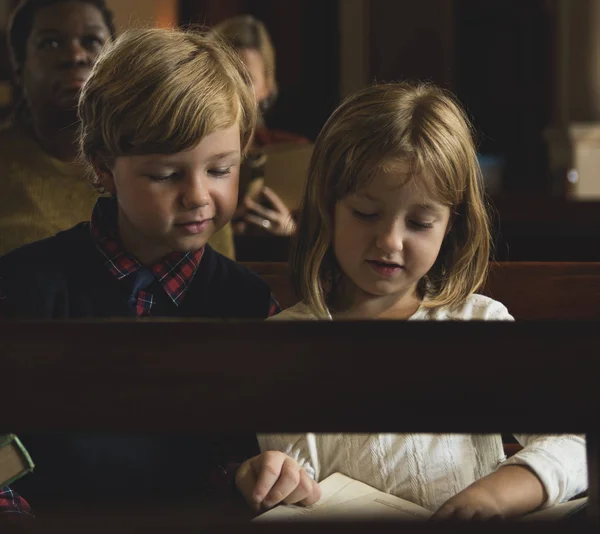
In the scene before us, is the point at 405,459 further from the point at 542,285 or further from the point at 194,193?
the point at 542,285

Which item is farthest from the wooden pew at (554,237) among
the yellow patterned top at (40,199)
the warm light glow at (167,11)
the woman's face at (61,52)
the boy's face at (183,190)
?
the warm light glow at (167,11)

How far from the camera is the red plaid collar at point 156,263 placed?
1230 millimetres

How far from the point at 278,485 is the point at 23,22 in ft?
3.80

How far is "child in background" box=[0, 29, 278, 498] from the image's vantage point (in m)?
1.17

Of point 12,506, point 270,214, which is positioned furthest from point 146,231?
point 270,214

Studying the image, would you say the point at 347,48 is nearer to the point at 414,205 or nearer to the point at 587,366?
the point at 414,205

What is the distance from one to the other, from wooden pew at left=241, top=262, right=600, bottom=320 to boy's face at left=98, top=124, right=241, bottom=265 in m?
0.39

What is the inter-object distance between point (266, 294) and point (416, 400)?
0.71 metres

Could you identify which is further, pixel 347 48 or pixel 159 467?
pixel 347 48

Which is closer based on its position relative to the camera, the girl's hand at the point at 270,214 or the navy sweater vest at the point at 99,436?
the navy sweater vest at the point at 99,436

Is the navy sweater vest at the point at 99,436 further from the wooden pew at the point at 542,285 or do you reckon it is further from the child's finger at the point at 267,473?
the wooden pew at the point at 542,285

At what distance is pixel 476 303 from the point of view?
4.22ft

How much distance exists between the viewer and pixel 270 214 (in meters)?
2.24

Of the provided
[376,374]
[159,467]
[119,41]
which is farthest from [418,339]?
[119,41]
